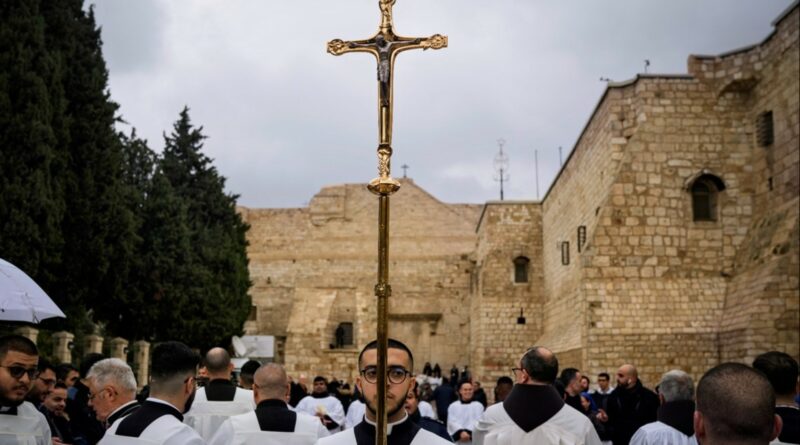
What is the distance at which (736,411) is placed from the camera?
2.29 metres

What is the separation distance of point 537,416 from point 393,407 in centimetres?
146

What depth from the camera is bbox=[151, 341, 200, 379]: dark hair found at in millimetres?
3564

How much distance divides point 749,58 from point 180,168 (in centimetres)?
1832

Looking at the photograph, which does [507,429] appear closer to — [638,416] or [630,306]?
[638,416]

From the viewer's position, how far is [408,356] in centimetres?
321

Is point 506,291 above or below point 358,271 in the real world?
below

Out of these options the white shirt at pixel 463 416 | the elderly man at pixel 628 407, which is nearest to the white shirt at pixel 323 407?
the white shirt at pixel 463 416

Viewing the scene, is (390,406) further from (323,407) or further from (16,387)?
(323,407)

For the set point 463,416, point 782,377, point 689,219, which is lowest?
point 463,416

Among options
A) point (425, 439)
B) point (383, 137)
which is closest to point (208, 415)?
point (425, 439)

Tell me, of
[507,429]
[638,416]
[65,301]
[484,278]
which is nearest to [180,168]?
[484,278]

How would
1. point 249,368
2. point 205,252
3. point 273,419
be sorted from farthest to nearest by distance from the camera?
point 205,252 → point 249,368 → point 273,419

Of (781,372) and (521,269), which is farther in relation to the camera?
(521,269)

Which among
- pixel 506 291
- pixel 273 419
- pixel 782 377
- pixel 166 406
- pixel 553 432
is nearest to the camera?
pixel 166 406
